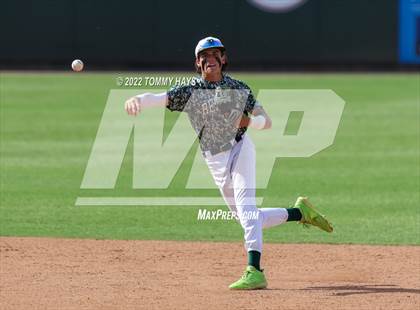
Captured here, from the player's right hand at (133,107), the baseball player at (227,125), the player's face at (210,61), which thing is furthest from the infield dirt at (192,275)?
the player's face at (210,61)

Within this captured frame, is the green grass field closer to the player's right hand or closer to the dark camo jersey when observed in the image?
the dark camo jersey

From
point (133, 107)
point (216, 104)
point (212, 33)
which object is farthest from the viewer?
point (212, 33)

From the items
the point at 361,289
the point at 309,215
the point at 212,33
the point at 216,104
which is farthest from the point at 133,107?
the point at 212,33

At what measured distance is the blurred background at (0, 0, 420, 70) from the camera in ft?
111

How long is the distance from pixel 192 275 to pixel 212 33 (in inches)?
972

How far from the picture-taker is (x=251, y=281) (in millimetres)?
8883

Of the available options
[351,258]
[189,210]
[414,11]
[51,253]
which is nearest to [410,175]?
[189,210]

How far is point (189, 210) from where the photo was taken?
44.8 feet

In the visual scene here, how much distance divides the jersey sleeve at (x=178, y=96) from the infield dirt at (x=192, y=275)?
166cm

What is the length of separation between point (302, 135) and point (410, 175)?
4559mm

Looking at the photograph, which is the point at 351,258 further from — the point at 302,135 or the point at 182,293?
the point at 302,135

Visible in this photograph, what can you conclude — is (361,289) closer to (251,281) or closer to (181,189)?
(251,281)

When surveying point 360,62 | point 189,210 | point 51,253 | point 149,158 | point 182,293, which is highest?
point 182,293

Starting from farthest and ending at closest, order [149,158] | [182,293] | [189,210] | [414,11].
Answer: [414,11] → [149,158] → [189,210] → [182,293]
